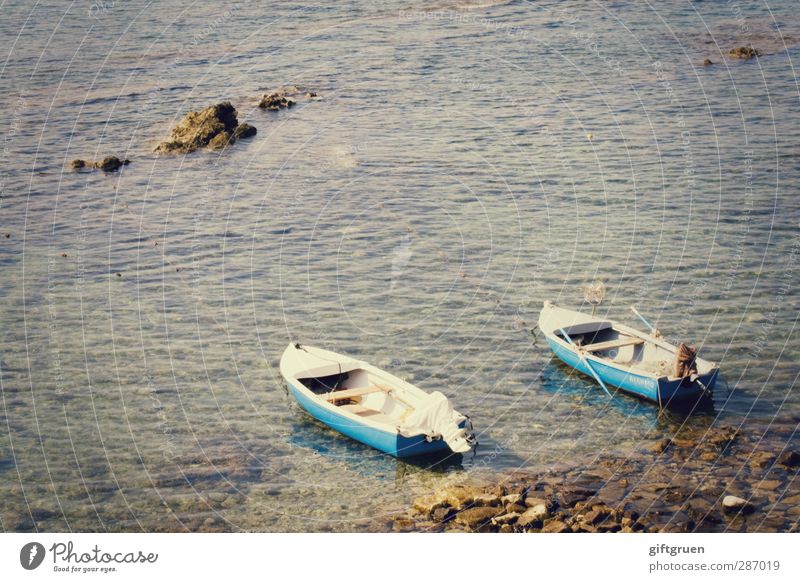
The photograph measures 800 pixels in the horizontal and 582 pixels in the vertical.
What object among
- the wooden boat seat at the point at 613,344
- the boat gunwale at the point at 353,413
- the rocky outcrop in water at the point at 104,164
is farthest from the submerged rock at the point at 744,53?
the boat gunwale at the point at 353,413

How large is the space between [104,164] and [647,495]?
136 ft

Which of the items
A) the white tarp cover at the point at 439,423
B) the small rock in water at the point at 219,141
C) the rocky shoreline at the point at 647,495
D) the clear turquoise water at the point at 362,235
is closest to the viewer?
the rocky shoreline at the point at 647,495

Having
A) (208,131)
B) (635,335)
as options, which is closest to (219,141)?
(208,131)

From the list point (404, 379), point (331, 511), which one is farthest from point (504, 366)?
point (331, 511)

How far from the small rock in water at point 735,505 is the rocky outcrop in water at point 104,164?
140 feet

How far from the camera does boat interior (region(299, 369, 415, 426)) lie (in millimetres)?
37719

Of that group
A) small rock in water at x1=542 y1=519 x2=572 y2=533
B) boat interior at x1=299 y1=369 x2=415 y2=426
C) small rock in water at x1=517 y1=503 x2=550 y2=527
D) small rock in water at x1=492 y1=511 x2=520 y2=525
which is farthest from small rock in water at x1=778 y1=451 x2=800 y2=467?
boat interior at x1=299 y1=369 x2=415 y2=426

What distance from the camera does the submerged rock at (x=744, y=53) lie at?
74.8 meters

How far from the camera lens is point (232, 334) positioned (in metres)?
44.3

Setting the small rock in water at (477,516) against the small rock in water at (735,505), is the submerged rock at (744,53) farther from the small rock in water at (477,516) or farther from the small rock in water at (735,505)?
the small rock in water at (477,516)

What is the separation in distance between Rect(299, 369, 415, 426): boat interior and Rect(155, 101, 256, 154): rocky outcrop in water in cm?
2906

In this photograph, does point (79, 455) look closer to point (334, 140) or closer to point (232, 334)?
point (232, 334)

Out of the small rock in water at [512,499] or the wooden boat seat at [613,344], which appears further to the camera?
the wooden boat seat at [613,344]

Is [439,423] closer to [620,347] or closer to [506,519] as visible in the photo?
[506,519]
